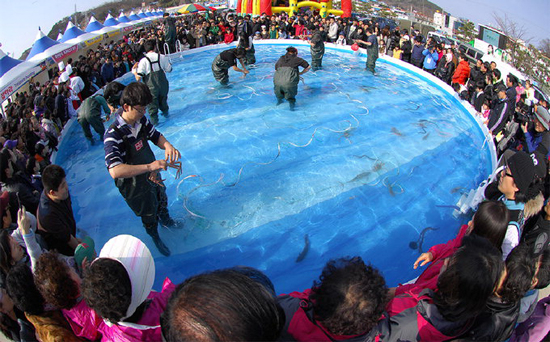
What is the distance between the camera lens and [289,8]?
19.7 meters

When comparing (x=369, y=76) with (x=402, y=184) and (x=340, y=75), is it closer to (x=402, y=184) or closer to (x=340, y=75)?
(x=340, y=75)

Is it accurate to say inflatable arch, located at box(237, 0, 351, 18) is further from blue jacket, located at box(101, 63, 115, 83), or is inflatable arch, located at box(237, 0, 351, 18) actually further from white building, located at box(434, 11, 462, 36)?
blue jacket, located at box(101, 63, 115, 83)

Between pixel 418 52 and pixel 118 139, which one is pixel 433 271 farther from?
pixel 418 52

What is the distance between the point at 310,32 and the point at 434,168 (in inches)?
425

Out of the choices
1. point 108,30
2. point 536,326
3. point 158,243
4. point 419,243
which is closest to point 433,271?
point 536,326

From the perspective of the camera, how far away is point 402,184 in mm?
4707

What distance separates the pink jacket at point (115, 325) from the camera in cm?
160

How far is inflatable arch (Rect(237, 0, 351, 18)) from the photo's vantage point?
1881 cm

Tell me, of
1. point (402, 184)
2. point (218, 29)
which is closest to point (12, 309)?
point (402, 184)

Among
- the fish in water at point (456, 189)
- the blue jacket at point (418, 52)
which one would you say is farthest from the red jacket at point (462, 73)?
the fish in water at point (456, 189)

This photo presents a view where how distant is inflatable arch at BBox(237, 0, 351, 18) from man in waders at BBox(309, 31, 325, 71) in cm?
1085

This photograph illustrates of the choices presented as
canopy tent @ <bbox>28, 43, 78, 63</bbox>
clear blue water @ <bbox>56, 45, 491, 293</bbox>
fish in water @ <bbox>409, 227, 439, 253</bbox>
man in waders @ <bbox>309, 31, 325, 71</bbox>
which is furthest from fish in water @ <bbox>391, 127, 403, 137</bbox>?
canopy tent @ <bbox>28, 43, 78, 63</bbox>

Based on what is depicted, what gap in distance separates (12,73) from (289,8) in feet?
52.9

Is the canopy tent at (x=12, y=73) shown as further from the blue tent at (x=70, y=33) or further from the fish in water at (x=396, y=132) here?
the fish in water at (x=396, y=132)
